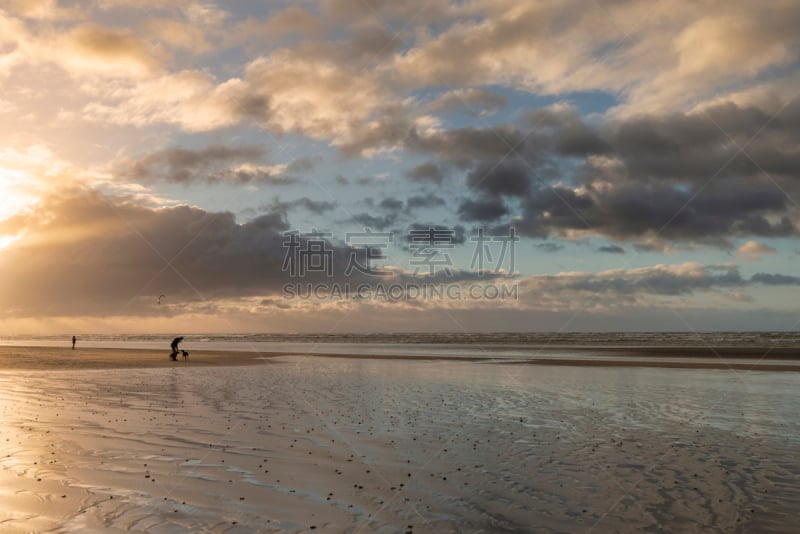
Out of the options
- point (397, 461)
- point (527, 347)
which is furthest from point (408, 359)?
point (397, 461)

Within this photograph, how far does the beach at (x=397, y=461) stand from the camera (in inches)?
336

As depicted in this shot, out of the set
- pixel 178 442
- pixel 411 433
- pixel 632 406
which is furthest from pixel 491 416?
pixel 178 442

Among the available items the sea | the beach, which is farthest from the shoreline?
the beach

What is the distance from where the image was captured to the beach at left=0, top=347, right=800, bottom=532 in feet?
28.0

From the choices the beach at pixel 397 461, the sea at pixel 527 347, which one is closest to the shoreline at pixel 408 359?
the sea at pixel 527 347

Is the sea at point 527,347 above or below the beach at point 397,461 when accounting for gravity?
below

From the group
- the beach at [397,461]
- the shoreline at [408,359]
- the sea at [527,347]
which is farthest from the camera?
the sea at [527,347]

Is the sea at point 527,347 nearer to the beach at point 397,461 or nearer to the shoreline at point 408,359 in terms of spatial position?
the shoreline at point 408,359

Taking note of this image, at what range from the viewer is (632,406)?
2100cm

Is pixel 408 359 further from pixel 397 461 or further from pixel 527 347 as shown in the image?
pixel 397 461

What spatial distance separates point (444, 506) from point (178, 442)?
7.96m

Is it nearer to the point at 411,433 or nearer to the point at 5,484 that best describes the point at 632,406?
the point at 411,433

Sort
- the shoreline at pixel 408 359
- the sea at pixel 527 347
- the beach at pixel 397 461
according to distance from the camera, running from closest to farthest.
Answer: the beach at pixel 397 461, the shoreline at pixel 408 359, the sea at pixel 527 347

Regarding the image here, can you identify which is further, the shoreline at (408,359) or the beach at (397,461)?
the shoreline at (408,359)
